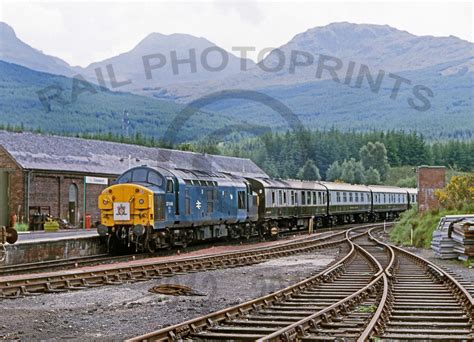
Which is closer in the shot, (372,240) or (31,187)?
(372,240)

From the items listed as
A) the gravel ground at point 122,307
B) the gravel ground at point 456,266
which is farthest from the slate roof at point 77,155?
the gravel ground at point 122,307

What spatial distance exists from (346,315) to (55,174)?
126 ft

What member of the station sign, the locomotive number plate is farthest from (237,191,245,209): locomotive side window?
the station sign

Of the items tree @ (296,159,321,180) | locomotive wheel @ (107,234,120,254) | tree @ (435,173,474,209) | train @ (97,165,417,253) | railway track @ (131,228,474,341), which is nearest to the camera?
railway track @ (131,228,474,341)

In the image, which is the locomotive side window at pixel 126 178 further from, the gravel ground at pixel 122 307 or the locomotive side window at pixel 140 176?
the gravel ground at pixel 122 307

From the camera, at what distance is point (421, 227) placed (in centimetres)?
3347

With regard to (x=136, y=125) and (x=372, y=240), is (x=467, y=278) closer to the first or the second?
(x=372, y=240)

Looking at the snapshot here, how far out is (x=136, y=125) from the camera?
186 meters

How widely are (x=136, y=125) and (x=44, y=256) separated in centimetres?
16421

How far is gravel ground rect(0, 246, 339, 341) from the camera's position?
396 inches

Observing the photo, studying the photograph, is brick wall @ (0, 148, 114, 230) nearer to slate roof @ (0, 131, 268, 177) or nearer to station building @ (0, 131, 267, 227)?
station building @ (0, 131, 267, 227)

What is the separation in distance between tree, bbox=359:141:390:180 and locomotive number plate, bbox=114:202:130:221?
122 metres

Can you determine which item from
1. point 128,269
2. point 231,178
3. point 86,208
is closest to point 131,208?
point 128,269

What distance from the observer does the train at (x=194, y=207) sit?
2453cm
